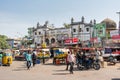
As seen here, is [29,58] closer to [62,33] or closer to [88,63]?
[88,63]

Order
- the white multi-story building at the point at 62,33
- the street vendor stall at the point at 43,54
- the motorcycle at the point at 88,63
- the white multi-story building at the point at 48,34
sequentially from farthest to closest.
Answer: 1. the white multi-story building at the point at 48,34
2. the white multi-story building at the point at 62,33
3. the street vendor stall at the point at 43,54
4. the motorcycle at the point at 88,63

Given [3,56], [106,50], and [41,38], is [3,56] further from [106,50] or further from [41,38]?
[41,38]

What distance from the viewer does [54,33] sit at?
7344cm

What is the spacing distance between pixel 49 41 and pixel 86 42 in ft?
42.7

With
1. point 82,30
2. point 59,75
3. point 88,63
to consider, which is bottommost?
point 59,75

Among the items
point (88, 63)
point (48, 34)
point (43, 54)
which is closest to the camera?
point (88, 63)

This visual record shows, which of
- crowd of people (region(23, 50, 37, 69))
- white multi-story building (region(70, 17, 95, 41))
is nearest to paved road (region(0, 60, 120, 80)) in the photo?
crowd of people (region(23, 50, 37, 69))

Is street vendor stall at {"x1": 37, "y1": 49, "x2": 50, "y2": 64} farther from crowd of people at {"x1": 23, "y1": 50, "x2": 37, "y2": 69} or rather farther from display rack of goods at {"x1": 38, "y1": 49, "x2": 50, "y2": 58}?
crowd of people at {"x1": 23, "y1": 50, "x2": 37, "y2": 69}

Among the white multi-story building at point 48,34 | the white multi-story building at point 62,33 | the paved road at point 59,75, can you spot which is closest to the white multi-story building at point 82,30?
the white multi-story building at point 62,33

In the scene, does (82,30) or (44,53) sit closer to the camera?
(44,53)

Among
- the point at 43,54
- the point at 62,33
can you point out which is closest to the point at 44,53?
the point at 43,54

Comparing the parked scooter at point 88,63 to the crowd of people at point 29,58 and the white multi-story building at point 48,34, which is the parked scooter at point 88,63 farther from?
the white multi-story building at point 48,34

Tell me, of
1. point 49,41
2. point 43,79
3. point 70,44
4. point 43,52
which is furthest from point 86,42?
point 43,79

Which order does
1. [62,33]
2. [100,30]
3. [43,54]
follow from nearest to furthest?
1. [43,54]
2. [100,30]
3. [62,33]
